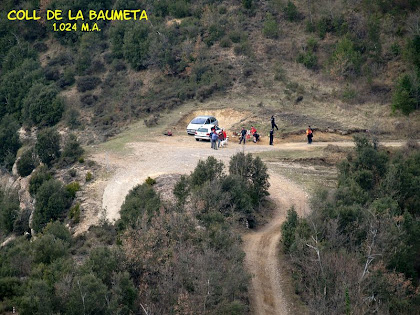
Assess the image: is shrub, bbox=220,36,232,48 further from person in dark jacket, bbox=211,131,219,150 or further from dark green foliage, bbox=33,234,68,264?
dark green foliage, bbox=33,234,68,264

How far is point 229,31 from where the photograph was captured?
56031mm

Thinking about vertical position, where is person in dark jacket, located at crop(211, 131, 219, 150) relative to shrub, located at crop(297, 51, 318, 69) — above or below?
below

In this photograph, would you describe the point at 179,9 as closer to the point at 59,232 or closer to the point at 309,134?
the point at 309,134

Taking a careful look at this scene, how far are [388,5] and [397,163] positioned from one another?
27734mm

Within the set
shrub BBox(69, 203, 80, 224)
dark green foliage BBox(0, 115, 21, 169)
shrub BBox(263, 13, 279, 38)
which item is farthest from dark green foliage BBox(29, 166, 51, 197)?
shrub BBox(263, 13, 279, 38)

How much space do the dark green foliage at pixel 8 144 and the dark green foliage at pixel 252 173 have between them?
79.3 feet

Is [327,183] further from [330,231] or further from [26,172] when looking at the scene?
[26,172]

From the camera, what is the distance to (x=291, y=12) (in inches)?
2228

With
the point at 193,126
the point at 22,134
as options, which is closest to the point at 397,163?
the point at 193,126

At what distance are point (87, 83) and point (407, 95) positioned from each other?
30012 mm

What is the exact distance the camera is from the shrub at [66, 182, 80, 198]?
3181 centimetres

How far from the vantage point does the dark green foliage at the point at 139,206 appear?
24.5 meters

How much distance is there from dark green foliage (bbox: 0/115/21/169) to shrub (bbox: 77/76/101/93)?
7449 mm

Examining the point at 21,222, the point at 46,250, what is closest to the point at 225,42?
the point at 21,222
